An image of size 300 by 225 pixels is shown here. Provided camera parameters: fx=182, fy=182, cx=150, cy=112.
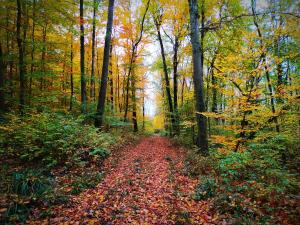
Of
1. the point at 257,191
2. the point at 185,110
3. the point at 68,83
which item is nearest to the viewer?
the point at 257,191

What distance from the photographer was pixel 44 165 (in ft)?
19.8

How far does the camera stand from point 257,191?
4.44 metres

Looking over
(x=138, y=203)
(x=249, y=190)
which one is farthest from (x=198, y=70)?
(x=138, y=203)

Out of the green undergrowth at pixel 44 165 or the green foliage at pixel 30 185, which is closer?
the green undergrowth at pixel 44 165

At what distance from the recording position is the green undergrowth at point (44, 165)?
3938 millimetres

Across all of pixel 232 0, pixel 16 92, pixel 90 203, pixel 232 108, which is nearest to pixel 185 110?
pixel 232 108

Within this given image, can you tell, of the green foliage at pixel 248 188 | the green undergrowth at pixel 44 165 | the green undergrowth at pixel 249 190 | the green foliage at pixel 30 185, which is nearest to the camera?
the green undergrowth at pixel 249 190

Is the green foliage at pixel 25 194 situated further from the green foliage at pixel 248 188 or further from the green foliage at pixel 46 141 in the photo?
the green foliage at pixel 248 188

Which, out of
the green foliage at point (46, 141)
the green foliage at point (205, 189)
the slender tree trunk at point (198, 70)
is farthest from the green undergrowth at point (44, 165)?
the slender tree trunk at point (198, 70)

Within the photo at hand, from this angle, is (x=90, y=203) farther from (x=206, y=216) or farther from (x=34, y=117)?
(x=34, y=117)

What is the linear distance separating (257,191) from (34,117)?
30.2 ft

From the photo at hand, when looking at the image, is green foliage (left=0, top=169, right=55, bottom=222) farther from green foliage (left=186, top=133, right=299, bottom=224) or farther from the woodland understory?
green foliage (left=186, top=133, right=299, bottom=224)

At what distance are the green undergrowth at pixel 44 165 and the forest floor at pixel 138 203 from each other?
374mm

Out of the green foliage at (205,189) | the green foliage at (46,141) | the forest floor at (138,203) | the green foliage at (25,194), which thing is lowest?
the forest floor at (138,203)
